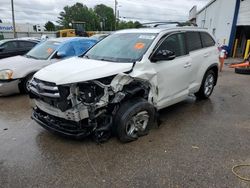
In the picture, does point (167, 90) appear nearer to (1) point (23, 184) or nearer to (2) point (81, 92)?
(2) point (81, 92)

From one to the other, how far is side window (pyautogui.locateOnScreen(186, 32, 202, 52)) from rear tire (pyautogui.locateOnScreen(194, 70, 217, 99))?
829 millimetres

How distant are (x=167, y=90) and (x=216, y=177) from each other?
6.17ft

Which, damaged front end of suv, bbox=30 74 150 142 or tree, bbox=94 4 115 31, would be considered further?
tree, bbox=94 4 115 31

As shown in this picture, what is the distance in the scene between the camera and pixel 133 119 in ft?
12.6

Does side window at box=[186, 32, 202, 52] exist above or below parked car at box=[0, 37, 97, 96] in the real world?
above

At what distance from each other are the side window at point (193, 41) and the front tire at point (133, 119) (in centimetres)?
194

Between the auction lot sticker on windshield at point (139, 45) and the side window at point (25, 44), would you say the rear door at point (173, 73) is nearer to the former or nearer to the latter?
the auction lot sticker on windshield at point (139, 45)

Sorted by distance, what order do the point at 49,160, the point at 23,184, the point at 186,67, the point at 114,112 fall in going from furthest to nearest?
the point at 186,67 → the point at 114,112 → the point at 49,160 → the point at 23,184

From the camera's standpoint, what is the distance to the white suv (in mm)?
3391

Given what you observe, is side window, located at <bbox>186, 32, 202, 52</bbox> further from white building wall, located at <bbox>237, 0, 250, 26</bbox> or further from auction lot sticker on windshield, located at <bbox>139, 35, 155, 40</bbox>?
white building wall, located at <bbox>237, 0, 250, 26</bbox>

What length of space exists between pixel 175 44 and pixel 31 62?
4.20 meters

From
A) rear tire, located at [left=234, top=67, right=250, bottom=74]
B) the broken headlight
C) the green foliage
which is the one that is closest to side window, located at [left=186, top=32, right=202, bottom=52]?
the broken headlight

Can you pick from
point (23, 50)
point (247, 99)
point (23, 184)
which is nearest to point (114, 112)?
point (23, 184)

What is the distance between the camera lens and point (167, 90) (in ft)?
14.5
